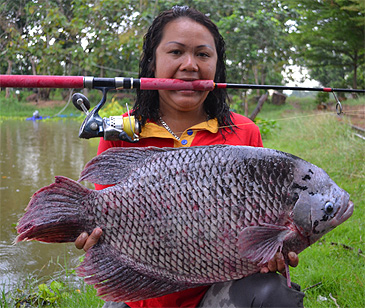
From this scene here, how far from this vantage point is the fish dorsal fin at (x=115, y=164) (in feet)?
6.05

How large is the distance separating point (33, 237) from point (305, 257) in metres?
2.39

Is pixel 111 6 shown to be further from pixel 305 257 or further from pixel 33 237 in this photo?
pixel 33 237

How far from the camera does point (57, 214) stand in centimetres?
175

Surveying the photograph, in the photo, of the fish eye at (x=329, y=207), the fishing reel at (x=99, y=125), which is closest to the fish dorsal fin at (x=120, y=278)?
the fishing reel at (x=99, y=125)

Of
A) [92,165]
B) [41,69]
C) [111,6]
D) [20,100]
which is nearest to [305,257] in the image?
[92,165]

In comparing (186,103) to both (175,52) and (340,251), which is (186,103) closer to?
(175,52)

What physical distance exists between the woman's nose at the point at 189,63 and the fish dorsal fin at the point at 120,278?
1.07m

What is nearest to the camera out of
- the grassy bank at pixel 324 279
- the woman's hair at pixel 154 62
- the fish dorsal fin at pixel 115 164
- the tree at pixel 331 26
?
the fish dorsal fin at pixel 115 164

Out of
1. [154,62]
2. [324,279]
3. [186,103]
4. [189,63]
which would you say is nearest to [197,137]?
[186,103]

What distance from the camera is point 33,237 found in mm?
1778

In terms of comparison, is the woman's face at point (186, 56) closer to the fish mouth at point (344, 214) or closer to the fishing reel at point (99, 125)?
the fishing reel at point (99, 125)

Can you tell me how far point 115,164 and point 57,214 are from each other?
346 millimetres

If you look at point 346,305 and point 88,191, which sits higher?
point 88,191

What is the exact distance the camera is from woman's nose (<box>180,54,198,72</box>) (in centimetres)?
221
